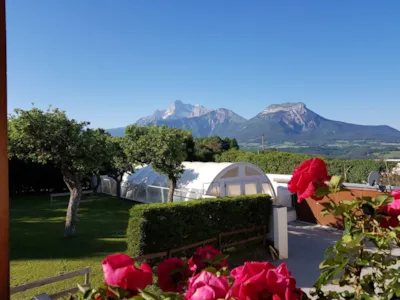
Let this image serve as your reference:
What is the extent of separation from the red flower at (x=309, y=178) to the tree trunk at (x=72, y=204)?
9.83 m

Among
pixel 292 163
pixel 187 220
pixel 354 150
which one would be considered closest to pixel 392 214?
pixel 187 220

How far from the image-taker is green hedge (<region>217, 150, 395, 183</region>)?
16.7m

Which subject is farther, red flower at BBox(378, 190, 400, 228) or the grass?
the grass

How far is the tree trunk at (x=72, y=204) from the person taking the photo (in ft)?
31.9

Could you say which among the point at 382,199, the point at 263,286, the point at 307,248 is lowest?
the point at 307,248

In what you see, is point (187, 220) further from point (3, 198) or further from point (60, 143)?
point (3, 198)

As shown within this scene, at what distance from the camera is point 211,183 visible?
13.0 m

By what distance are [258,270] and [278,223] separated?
8.61m

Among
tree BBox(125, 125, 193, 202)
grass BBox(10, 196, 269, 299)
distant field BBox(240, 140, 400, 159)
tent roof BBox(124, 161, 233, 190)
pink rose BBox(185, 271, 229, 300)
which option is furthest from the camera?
distant field BBox(240, 140, 400, 159)

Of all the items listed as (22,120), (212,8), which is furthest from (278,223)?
(212,8)

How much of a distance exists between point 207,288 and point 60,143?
9.63 metres

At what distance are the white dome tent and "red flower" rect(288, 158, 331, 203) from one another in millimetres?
11284

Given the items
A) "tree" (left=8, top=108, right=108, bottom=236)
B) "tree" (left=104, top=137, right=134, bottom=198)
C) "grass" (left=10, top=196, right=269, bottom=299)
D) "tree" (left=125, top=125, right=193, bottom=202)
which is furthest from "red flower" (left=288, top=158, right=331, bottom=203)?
"tree" (left=104, top=137, right=134, bottom=198)

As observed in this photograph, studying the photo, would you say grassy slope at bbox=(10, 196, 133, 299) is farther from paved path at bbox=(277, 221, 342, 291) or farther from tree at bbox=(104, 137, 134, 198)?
paved path at bbox=(277, 221, 342, 291)
